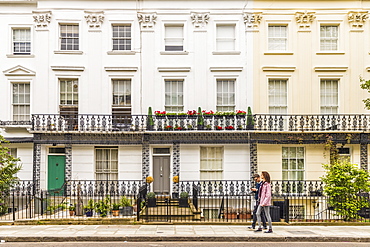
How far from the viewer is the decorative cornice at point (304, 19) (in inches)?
801

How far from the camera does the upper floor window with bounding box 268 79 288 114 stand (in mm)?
20438

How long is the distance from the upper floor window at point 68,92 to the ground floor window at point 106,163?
287 cm

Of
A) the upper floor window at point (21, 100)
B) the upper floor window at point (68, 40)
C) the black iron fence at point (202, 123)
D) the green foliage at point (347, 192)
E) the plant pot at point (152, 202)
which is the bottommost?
the plant pot at point (152, 202)

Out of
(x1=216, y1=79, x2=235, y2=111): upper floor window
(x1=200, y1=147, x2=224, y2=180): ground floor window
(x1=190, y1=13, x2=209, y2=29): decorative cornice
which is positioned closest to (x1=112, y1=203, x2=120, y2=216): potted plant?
(x1=200, y1=147, x2=224, y2=180): ground floor window

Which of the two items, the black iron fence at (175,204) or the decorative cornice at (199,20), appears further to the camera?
the decorative cornice at (199,20)

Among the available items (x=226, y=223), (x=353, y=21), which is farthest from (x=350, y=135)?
(x=226, y=223)

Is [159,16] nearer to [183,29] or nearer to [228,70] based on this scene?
[183,29]

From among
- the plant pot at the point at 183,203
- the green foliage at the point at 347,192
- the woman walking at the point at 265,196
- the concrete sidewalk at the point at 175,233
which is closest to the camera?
the concrete sidewalk at the point at 175,233

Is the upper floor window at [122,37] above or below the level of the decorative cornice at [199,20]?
below

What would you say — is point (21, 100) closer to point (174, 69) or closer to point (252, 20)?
point (174, 69)

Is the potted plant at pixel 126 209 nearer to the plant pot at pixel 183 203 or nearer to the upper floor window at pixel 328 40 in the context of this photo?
the plant pot at pixel 183 203

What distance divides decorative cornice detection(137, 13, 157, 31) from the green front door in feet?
26.7

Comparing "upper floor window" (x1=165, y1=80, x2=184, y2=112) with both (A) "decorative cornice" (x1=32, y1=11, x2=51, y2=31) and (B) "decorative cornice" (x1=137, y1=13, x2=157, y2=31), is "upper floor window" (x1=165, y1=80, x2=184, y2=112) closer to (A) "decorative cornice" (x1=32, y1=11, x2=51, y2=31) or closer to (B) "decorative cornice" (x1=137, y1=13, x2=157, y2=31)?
(B) "decorative cornice" (x1=137, y1=13, x2=157, y2=31)

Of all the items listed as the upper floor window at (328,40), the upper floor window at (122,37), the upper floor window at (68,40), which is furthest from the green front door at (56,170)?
the upper floor window at (328,40)
